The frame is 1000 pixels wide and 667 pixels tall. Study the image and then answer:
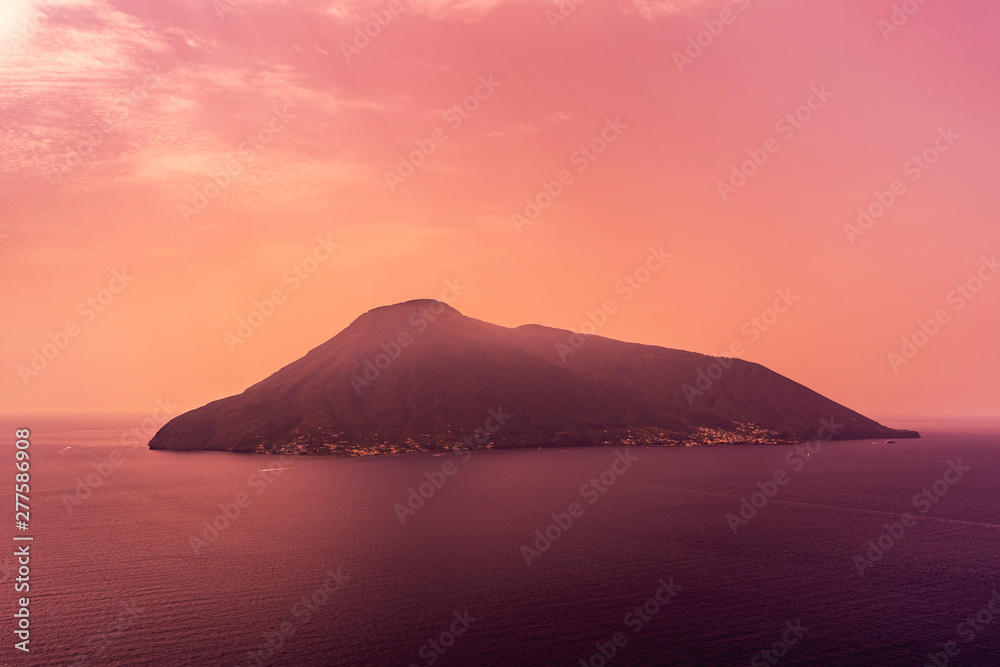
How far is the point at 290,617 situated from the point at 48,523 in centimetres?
9867

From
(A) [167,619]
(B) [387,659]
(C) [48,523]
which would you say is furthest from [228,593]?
(C) [48,523]

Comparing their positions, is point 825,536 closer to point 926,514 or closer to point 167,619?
point 926,514

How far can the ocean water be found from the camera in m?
70.2

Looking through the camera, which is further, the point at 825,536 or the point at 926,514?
the point at 926,514

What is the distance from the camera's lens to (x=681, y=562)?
10844 centimetres

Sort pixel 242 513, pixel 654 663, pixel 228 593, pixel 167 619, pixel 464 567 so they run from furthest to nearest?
pixel 242 513 < pixel 464 567 < pixel 228 593 < pixel 167 619 < pixel 654 663

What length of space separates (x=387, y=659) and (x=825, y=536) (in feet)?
332

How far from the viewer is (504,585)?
3696 inches

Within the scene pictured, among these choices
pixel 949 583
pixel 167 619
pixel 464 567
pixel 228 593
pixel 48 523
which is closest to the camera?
pixel 167 619

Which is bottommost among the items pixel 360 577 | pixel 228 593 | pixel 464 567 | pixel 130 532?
pixel 130 532

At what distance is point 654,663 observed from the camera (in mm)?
66500

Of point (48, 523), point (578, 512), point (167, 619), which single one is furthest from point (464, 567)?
point (48, 523)

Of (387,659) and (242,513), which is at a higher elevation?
(387,659)

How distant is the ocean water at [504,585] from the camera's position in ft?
230
